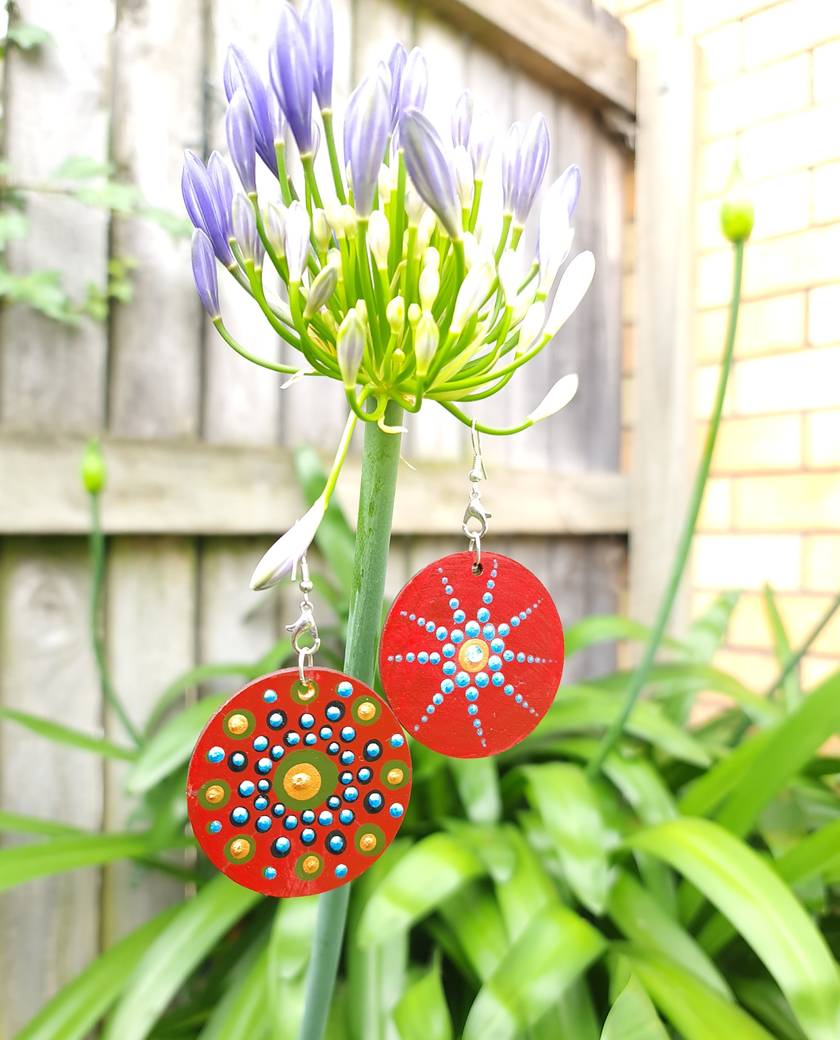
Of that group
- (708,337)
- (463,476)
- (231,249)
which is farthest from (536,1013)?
(708,337)

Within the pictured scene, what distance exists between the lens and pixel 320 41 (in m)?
0.33

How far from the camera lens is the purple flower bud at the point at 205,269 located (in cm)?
36

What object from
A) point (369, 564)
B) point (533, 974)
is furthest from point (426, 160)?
point (533, 974)

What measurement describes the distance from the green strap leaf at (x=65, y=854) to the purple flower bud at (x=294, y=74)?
2.60 ft

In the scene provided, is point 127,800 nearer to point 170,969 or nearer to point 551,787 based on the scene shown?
point 170,969

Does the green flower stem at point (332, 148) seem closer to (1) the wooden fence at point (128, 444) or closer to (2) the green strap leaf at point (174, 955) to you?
(2) the green strap leaf at point (174, 955)

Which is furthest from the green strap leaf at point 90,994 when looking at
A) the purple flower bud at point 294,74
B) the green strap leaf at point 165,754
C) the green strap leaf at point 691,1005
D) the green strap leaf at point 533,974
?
the purple flower bud at point 294,74

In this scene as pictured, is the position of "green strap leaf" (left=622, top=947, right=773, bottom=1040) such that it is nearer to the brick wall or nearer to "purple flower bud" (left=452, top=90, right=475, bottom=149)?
"purple flower bud" (left=452, top=90, right=475, bottom=149)

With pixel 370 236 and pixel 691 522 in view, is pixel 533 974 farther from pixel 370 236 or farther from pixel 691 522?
pixel 370 236

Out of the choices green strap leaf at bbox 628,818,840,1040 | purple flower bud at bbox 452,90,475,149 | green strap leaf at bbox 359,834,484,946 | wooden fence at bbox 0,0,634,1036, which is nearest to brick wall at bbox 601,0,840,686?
wooden fence at bbox 0,0,634,1036

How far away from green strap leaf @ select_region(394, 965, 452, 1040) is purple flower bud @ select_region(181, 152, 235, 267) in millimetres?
641

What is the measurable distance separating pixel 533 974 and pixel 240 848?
0.45 metres

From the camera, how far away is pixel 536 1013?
671mm

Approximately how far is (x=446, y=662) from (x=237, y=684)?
96cm
